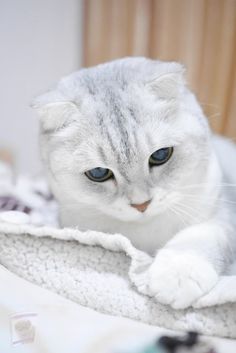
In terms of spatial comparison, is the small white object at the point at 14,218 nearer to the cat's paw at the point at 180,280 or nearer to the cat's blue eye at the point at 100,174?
the cat's blue eye at the point at 100,174

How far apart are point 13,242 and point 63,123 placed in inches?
11.4

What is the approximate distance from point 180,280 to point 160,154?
0.28m

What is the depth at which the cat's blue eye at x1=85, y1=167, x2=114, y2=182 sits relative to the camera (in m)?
1.01

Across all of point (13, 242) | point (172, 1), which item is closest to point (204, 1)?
point (172, 1)

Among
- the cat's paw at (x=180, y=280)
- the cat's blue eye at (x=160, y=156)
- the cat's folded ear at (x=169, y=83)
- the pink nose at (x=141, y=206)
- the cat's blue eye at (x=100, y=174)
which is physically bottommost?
the cat's paw at (x=180, y=280)

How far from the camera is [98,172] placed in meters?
1.01

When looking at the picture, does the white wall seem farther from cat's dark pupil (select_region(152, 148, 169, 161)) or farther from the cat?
cat's dark pupil (select_region(152, 148, 169, 161))

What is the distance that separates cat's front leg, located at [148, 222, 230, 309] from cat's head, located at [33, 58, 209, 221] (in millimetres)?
111

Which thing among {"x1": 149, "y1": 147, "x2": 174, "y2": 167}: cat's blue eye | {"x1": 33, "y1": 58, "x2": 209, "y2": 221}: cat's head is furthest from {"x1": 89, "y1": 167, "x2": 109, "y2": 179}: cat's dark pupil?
{"x1": 149, "y1": 147, "x2": 174, "y2": 167}: cat's blue eye

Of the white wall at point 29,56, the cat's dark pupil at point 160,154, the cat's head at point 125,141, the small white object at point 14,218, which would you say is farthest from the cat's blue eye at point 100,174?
the white wall at point 29,56

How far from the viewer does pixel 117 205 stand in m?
1.00

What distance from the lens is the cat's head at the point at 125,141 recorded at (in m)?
0.98

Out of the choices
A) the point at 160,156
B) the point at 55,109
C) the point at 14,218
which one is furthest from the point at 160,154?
the point at 14,218

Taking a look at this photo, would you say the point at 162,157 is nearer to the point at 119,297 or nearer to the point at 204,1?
the point at 119,297
